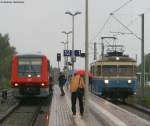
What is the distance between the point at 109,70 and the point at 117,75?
2.46ft

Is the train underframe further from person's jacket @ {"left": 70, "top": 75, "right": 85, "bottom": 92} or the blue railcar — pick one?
person's jacket @ {"left": 70, "top": 75, "right": 85, "bottom": 92}

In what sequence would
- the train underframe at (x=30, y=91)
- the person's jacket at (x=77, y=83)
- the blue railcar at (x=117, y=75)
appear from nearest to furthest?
the person's jacket at (x=77, y=83) < the train underframe at (x=30, y=91) < the blue railcar at (x=117, y=75)

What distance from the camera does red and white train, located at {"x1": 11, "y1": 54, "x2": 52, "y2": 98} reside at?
120ft

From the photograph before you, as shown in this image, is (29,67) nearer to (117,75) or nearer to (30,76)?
(30,76)

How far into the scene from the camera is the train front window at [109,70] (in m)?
39.8

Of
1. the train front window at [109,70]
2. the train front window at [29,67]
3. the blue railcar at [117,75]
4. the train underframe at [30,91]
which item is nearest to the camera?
the train underframe at [30,91]

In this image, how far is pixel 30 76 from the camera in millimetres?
37094

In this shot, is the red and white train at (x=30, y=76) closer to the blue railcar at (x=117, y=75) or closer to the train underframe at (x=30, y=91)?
the train underframe at (x=30, y=91)

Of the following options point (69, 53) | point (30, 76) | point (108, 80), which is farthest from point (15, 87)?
point (69, 53)

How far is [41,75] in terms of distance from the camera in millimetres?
37156

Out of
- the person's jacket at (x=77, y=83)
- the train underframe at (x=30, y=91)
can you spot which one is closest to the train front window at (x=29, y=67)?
the train underframe at (x=30, y=91)

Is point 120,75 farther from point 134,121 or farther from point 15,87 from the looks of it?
point 134,121

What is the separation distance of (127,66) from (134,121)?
1819 cm

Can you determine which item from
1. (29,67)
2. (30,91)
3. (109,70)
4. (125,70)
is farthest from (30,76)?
(125,70)
